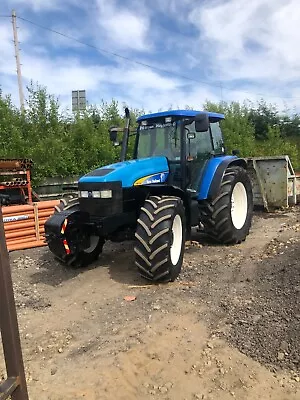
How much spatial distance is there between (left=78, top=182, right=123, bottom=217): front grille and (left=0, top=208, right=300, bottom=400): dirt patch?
0.87 m

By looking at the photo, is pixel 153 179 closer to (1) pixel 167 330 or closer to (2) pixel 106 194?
(2) pixel 106 194

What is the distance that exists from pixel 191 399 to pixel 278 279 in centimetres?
223

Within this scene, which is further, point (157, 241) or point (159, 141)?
point (159, 141)

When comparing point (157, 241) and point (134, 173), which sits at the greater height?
point (134, 173)

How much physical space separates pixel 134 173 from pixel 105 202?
0.54 m

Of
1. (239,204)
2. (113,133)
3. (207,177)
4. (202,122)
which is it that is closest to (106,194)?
(202,122)

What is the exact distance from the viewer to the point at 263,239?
7059 millimetres

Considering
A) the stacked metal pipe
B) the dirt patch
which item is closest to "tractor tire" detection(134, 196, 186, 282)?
the dirt patch

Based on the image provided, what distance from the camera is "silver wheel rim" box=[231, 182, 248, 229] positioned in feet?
23.7

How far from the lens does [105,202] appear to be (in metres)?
5.20

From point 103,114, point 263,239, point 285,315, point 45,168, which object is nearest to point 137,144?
point 263,239

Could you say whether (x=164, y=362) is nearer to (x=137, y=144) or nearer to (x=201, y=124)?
(x=201, y=124)

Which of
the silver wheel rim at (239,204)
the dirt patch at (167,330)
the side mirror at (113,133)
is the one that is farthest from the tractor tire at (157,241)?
the silver wheel rim at (239,204)

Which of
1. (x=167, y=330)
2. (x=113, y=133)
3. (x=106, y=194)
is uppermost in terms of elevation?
(x=113, y=133)
